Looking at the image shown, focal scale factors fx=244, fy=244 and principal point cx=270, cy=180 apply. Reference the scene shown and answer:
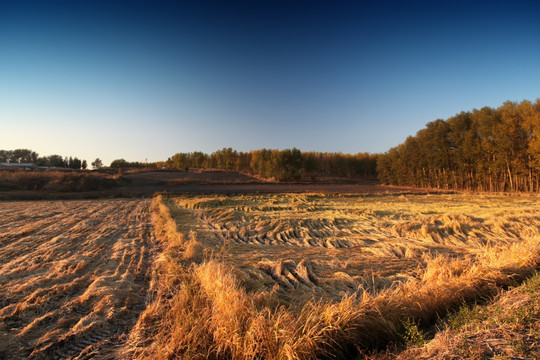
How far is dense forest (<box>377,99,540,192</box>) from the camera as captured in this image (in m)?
34.6

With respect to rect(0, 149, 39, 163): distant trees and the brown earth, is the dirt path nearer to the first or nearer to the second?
the brown earth

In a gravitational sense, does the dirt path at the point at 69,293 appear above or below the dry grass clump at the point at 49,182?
below

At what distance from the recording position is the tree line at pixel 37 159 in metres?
104

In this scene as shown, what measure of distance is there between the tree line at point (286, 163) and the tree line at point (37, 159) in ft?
148

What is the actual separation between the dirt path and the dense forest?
44.2 metres

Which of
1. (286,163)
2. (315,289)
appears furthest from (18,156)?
(315,289)

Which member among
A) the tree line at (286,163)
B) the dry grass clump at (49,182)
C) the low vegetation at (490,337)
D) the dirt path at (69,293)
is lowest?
the dirt path at (69,293)

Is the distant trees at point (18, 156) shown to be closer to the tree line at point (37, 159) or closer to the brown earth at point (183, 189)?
the tree line at point (37, 159)

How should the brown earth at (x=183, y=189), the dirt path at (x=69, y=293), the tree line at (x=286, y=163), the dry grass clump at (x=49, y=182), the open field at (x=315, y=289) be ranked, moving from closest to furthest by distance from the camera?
1. the open field at (x=315, y=289)
2. the dirt path at (x=69, y=293)
3. the brown earth at (x=183, y=189)
4. the dry grass clump at (x=49, y=182)
5. the tree line at (x=286, y=163)

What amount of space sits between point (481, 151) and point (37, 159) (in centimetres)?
14948

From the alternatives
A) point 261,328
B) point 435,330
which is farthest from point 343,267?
point 261,328

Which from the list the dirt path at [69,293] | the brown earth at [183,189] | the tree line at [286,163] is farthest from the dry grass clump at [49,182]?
the tree line at [286,163]

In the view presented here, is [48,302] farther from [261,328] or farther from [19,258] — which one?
[261,328]

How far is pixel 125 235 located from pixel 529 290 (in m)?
12.4
